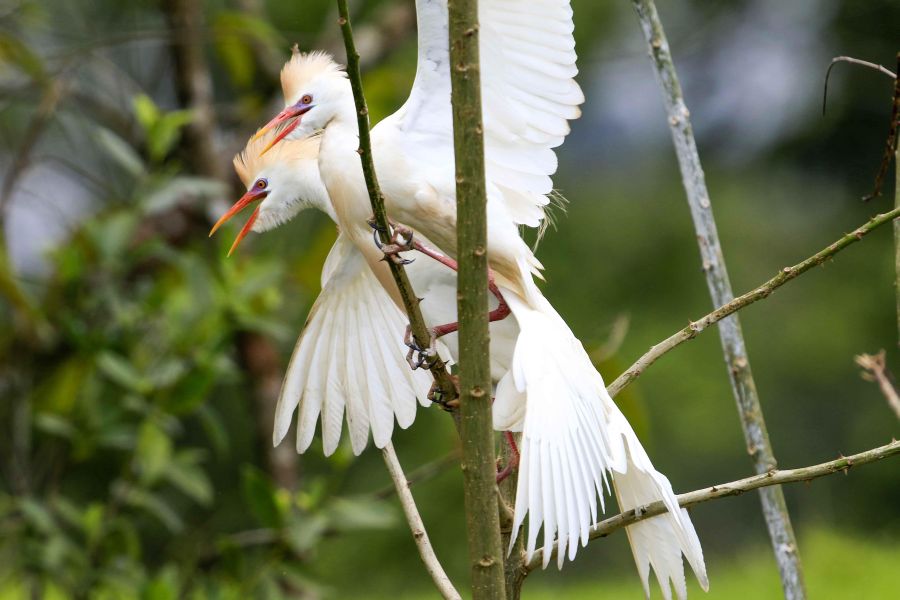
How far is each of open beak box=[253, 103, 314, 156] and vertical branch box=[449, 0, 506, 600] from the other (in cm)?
72

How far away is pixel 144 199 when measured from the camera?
291 cm

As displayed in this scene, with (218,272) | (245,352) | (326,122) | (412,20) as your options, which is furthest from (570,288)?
(326,122)

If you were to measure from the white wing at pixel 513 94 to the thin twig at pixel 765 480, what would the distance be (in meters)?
0.61

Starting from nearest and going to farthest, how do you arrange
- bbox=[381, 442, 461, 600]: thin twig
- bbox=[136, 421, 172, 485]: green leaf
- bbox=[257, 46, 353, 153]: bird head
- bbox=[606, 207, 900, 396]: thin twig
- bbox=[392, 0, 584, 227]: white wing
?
bbox=[606, 207, 900, 396]: thin twig → bbox=[381, 442, 461, 600]: thin twig → bbox=[392, 0, 584, 227]: white wing → bbox=[257, 46, 353, 153]: bird head → bbox=[136, 421, 172, 485]: green leaf

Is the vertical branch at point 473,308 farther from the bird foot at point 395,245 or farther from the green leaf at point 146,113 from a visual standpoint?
the green leaf at point 146,113

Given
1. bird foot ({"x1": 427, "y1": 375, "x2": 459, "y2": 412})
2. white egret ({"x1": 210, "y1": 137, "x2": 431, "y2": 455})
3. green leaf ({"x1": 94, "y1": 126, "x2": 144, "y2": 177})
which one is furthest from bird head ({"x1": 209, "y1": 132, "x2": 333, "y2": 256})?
green leaf ({"x1": 94, "y1": 126, "x2": 144, "y2": 177})

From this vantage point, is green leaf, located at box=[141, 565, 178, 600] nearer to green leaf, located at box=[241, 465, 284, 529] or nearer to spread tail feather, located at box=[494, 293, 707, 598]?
green leaf, located at box=[241, 465, 284, 529]

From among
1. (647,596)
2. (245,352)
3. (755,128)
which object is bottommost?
(647,596)

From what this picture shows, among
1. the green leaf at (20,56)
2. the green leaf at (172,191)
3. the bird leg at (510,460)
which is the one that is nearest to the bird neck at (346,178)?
the bird leg at (510,460)

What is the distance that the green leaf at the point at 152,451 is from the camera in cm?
277

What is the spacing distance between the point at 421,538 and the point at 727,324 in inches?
23.6

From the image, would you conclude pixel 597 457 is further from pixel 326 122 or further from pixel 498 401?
pixel 326 122

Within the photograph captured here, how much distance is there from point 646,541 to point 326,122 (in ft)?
2.91

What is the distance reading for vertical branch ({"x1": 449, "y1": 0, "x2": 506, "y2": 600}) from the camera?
3.96 feet
